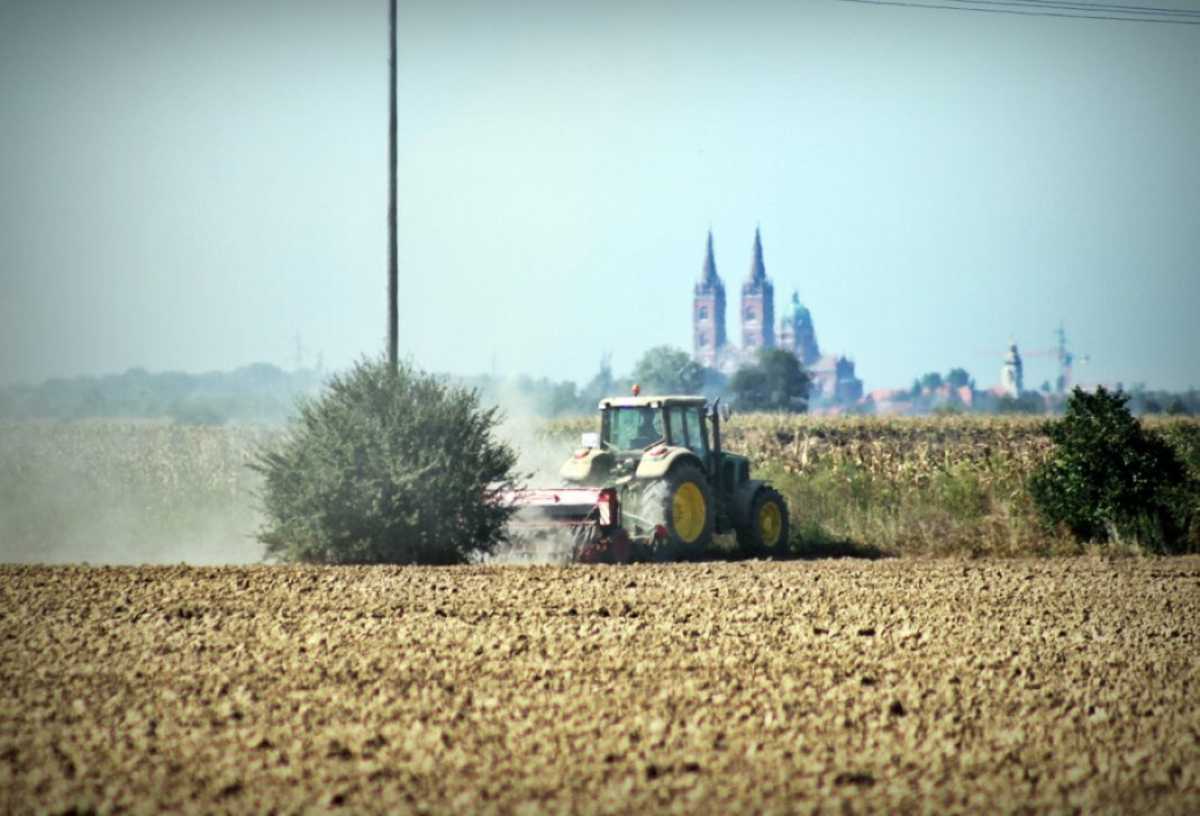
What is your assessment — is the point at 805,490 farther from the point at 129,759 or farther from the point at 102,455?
the point at 129,759

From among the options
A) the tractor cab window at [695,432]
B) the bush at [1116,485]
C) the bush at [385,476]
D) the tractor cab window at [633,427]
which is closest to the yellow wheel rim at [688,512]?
the tractor cab window at [695,432]

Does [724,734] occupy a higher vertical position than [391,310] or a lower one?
lower

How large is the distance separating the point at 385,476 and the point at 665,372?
315 ft

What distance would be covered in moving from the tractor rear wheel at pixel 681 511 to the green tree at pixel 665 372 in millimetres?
91266

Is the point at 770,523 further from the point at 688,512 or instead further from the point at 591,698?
the point at 591,698

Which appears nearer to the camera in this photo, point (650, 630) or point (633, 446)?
point (650, 630)

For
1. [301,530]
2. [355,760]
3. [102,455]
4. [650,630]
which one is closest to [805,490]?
[301,530]

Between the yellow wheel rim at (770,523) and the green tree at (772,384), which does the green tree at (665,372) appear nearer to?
the green tree at (772,384)

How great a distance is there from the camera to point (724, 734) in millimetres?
8852

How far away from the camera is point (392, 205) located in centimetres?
2236

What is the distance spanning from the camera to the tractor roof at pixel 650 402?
20.3m

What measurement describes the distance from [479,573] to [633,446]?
12.6 ft

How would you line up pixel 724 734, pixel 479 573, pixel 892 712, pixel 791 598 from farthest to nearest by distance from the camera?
pixel 479 573 < pixel 791 598 < pixel 892 712 < pixel 724 734

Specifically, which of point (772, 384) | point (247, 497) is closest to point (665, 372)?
point (772, 384)
